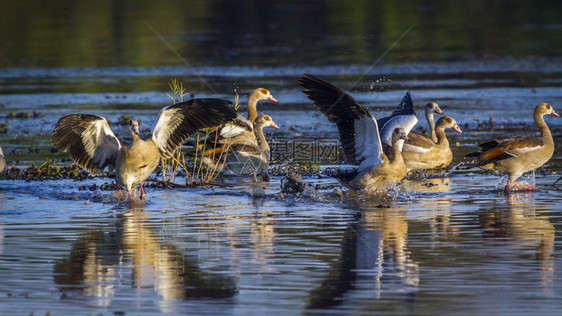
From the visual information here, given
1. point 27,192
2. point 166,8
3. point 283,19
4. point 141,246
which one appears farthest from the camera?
point 166,8

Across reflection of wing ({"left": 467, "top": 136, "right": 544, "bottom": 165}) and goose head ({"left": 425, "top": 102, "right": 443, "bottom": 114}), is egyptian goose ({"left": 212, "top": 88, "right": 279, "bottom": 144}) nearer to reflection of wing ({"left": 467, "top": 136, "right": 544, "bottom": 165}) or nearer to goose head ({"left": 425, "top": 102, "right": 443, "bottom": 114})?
goose head ({"left": 425, "top": 102, "right": 443, "bottom": 114})

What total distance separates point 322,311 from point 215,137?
6.95m

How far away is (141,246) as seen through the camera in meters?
8.92

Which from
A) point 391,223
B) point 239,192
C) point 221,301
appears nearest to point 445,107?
point 239,192

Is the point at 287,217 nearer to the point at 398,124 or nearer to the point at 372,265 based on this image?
the point at 372,265

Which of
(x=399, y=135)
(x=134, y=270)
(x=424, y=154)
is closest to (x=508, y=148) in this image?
(x=399, y=135)

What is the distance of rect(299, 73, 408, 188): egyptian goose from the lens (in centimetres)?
1146

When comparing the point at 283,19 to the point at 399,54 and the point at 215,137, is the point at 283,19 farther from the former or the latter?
the point at 215,137

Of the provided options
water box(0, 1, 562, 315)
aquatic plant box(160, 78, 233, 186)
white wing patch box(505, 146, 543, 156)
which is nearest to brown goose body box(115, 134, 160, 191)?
water box(0, 1, 562, 315)

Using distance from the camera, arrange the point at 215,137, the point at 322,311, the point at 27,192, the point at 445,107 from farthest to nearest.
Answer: the point at 445,107 → the point at 215,137 → the point at 27,192 → the point at 322,311

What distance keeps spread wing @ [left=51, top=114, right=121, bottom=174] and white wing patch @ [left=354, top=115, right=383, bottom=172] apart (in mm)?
2786

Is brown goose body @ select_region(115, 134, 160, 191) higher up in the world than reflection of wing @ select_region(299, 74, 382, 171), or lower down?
lower down

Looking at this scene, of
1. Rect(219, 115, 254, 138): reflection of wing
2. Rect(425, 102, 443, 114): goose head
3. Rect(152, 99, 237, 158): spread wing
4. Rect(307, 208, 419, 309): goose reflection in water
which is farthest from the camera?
Rect(425, 102, 443, 114): goose head

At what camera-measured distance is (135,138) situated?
11.4 m
